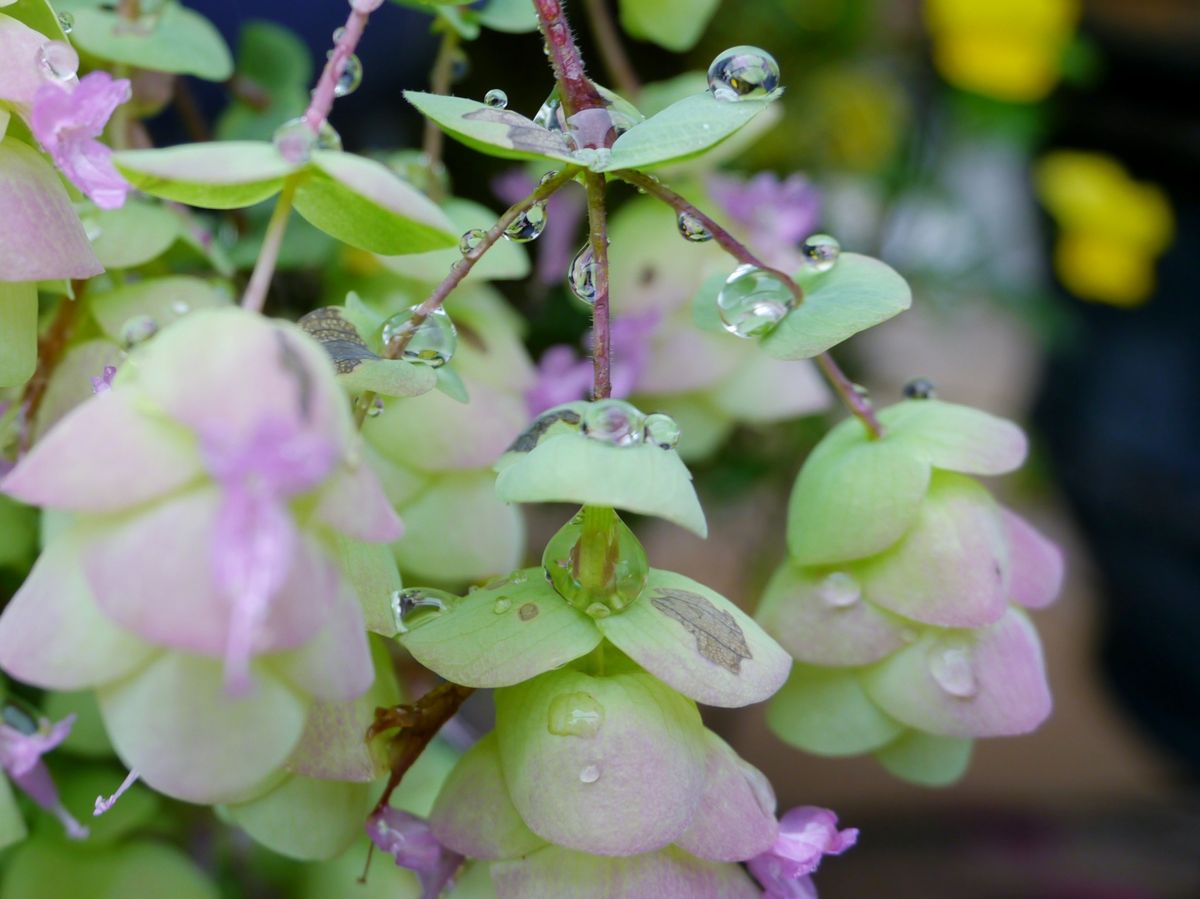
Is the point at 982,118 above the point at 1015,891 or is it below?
above

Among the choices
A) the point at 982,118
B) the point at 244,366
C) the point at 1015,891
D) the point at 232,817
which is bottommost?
the point at 1015,891

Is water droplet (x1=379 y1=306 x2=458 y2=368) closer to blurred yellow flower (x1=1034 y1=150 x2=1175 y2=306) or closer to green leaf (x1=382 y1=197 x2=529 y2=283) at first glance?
green leaf (x1=382 y1=197 x2=529 y2=283)

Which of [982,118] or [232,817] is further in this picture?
[982,118]

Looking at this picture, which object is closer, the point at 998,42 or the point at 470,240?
the point at 470,240

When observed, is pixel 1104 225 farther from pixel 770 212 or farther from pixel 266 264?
pixel 266 264

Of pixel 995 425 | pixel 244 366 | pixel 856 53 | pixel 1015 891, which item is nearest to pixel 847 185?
pixel 856 53

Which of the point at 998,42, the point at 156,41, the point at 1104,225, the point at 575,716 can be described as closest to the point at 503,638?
the point at 575,716

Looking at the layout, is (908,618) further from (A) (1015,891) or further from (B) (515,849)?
(A) (1015,891)
